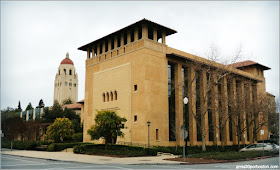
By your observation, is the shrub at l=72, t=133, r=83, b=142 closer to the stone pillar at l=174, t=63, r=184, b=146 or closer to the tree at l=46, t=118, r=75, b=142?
the tree at l=46, t=118, r=75, b=142

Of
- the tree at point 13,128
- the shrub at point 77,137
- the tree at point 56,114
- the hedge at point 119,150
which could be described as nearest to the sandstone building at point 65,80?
the tree at point 56,114

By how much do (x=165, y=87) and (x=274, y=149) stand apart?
1509cm

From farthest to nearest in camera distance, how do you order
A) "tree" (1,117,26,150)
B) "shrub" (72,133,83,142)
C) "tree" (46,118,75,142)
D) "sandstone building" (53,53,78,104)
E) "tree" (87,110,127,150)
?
"sandstone building" (53,53,78,104) < "shrub" (72,133,83,142) < "tree" (1,117,26,150) < "tree" (46,118,75,142) < "tree" (87,110,127,150)

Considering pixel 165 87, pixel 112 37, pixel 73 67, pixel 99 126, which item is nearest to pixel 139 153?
pixel 99 126

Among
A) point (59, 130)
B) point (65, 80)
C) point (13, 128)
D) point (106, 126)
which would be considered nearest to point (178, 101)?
point (106, 126)

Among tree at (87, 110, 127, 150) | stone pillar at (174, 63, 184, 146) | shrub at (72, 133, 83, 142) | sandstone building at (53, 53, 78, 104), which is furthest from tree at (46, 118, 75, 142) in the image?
sandstone building at (53, 53, 78, 104)

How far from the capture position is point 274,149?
29094mm

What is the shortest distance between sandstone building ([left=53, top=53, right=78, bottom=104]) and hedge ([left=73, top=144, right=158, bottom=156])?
305 ft

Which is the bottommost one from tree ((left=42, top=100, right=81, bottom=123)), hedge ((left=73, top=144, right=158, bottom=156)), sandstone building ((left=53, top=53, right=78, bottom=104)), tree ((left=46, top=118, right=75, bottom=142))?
hedge ((left=73, top=144, right=158, bottom=156))

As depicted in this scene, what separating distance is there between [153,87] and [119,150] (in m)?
10.3

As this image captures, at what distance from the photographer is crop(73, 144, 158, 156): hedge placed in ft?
88.2

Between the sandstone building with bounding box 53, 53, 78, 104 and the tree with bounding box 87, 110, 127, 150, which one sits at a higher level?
the sandstone building with bounding box 53, 53, 78, 104

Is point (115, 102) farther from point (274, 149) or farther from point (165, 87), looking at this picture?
point (274, 149)

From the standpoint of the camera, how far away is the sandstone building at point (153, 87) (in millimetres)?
34625
